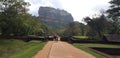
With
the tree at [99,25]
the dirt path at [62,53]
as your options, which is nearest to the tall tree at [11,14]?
the dirt path at [62,53]

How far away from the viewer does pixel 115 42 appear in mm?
56469

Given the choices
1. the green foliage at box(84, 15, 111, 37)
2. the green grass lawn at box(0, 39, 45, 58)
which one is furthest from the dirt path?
the green foliage at box(84, 15, 111, 37)

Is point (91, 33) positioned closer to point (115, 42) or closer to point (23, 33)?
point (23, 33)

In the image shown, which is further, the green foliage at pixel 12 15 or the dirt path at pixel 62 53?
the green foliage at pixel 12 15

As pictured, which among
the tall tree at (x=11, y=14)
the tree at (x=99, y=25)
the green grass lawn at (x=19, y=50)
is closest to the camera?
the green grass lawn at (x=19, y=50)

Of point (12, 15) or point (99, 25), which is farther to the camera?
point (99, 25)

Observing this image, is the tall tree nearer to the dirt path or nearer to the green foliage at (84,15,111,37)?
the dirt path

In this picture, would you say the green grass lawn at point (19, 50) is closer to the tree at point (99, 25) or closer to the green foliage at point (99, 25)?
the green foliage at point (99, 25)

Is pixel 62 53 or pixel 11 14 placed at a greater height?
pixel 11 14

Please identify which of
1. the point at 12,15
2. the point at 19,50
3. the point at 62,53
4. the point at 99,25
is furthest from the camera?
the point at 99,25

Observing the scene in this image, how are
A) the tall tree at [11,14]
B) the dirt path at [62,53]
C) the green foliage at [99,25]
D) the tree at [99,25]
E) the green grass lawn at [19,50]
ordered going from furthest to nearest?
the tree at [99,25] → the green foliage at [99,25] → the tall tree at [11,14] → the green grass lawn at [19,50] → the dirt path at [62,53]

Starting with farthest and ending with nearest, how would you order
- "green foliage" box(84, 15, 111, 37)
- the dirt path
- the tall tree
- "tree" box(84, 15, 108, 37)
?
1. "tree" box(84, 15, 108, 37)
2. "green foliage" box(84, 15, 111, 37)
3. the tall tree
4. the dirt path

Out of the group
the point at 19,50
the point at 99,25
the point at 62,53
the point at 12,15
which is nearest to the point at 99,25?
the point at 99,25

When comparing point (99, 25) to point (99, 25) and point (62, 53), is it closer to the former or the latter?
point (99, 25)
